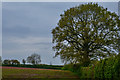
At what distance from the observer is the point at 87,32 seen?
24906 mm

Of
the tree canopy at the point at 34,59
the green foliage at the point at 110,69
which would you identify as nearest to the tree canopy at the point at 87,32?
the green foliage at the point at 110,69

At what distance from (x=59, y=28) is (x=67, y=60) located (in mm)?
5257

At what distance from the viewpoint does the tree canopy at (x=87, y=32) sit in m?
25.1

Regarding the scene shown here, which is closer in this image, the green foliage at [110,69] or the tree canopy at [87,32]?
the green foliage at [110,69]

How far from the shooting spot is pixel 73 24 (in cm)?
2638

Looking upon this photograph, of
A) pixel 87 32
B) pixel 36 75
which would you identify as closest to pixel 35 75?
pixel 36 75

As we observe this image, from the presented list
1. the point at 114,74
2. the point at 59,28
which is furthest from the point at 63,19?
the point at 114,74

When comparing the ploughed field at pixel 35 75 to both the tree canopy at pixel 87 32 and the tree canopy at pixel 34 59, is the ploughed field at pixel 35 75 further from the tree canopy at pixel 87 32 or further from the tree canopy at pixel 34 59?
the tree canopy at pixel 34 59

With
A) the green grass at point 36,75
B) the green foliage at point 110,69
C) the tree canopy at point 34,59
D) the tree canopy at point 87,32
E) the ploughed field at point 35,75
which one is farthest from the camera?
the tree canopy at point 34,59

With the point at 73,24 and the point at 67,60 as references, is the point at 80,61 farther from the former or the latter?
the point at 73,24

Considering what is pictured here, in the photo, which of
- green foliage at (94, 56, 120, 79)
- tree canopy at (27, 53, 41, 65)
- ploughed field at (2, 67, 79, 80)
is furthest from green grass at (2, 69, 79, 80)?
tree canopy at (27, 53, 41, 65)

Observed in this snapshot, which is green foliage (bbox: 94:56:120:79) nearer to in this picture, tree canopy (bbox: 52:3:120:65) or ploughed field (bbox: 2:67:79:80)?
ploughed field (bbox: 2:67:79:80)

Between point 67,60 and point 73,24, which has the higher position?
point 73,24

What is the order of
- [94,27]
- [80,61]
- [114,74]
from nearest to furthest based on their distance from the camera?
[114,74] → [80,61] → [94,27]
